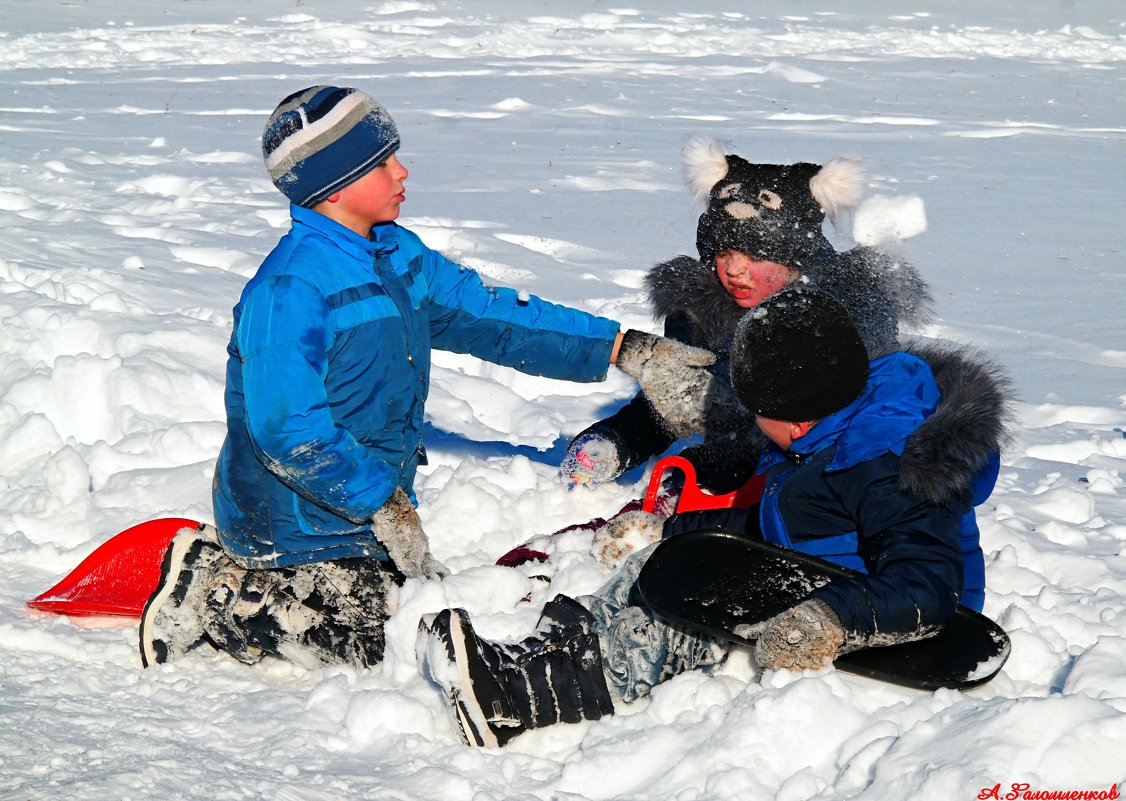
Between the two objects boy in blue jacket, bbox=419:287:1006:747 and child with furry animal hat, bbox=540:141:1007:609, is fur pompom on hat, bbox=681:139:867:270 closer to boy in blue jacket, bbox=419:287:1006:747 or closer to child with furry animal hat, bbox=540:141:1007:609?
child with furry animal hat, bbox=540:141:1007:609

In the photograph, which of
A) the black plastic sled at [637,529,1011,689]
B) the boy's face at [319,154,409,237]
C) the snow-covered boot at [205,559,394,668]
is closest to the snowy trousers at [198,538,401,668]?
the snow-covered boot at [205,559,394,668]

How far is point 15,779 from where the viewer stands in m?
1.94

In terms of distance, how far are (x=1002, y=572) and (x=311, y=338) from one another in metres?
1.83

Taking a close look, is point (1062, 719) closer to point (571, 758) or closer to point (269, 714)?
point (571, 758)

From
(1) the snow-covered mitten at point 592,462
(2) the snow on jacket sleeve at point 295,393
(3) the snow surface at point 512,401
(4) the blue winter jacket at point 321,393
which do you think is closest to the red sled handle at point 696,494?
(1) the snow-covered mitten at point 592,462

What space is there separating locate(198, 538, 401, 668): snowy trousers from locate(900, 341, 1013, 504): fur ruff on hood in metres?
1.24

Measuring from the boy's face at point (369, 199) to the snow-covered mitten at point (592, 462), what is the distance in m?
1.05

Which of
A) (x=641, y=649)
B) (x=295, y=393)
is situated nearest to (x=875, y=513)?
(x=641, y=649)

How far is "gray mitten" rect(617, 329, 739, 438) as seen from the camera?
3.08 metres

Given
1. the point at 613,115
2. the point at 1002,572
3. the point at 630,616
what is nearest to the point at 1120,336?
the point at 1002,572

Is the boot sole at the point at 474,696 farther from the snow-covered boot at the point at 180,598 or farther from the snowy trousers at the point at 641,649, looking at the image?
the snow-covered boot at the point at 180,598

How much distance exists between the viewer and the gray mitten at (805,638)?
6.65 feet
